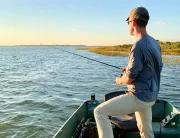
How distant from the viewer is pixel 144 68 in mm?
4480

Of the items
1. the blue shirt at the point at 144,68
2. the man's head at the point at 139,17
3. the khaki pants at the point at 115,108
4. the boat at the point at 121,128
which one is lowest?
the boat at the point at 121,128

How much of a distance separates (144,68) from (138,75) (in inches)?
5.9

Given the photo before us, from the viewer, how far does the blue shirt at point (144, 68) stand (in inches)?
172

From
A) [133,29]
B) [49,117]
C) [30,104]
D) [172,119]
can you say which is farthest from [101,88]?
[133,29]

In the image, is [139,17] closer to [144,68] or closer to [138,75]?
[144,68]

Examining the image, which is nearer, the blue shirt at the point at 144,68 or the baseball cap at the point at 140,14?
the blue shirt at the point at 144,68

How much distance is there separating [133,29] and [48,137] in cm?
721

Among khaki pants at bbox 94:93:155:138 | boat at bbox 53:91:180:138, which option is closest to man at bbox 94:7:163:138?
khaki pants at bbox 94:93:155:138

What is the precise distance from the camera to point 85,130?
271 inches

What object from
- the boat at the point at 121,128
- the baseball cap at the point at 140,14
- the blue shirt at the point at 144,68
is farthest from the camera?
the boat at the point at 121,128

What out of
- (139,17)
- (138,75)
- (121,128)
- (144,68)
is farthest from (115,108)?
(121,128)

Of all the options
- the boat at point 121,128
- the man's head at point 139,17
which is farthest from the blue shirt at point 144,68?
the boat at point 121,128

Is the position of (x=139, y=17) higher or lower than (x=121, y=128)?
higher

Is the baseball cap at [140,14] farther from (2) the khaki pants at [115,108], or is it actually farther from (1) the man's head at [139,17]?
(2) the khaki pants at [115,108]
